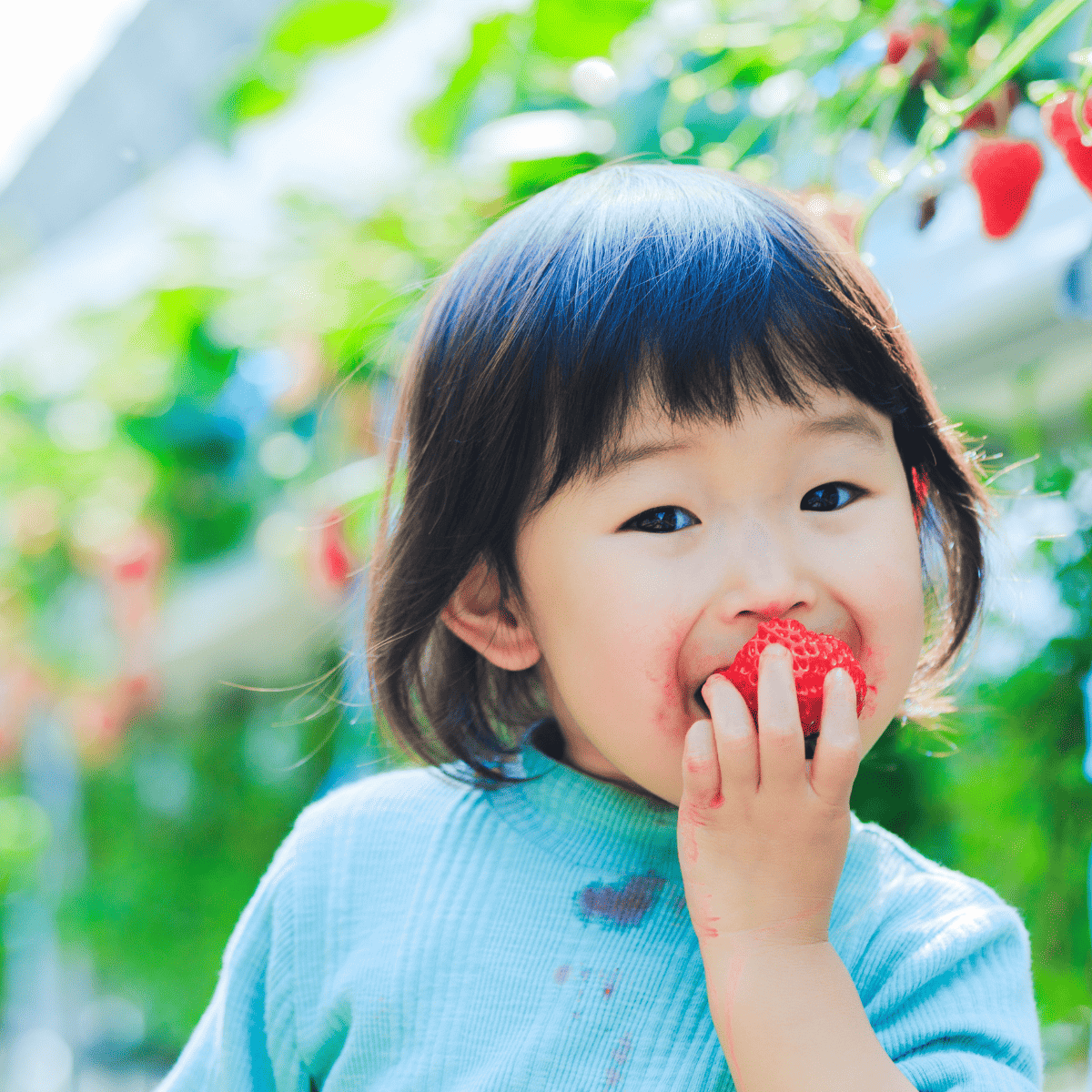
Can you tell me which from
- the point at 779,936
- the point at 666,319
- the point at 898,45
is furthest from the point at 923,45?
the point at 779,936

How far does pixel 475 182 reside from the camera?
1.61 m

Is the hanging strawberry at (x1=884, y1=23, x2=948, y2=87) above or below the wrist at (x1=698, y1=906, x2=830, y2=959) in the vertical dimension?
above

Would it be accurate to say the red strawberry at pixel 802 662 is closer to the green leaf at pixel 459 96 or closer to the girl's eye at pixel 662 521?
the girl's eye at pixel 662 521

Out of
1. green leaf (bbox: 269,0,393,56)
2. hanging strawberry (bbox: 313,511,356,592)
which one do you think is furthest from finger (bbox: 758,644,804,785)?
green leaf (bbox: 269,0,393,56)

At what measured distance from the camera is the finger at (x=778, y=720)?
2.03 ft

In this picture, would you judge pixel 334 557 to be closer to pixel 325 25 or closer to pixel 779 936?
pixel 325 25

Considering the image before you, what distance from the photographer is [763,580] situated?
2.15 feet

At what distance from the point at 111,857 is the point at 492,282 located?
2.75m

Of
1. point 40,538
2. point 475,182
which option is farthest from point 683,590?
point 40,538

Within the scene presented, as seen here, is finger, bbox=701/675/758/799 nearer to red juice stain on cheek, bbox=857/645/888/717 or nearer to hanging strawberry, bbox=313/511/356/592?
red juice stain on cheek, bbox=857/645/888/717

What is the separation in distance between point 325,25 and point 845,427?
1.59m

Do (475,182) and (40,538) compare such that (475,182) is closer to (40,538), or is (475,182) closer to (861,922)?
(861,922)

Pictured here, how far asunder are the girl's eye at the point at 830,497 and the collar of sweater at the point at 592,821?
0.26m

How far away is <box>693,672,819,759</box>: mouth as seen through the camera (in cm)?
67
